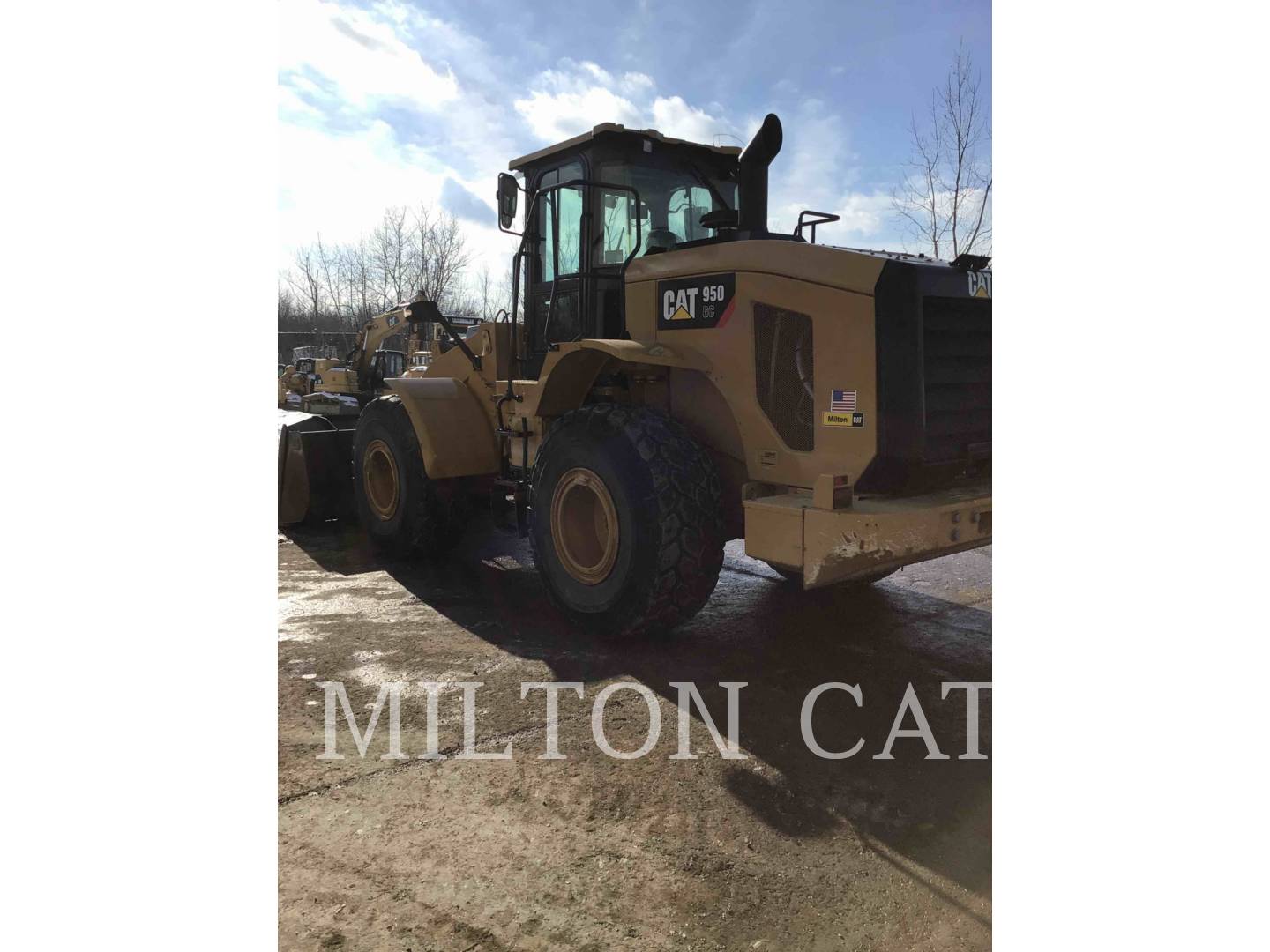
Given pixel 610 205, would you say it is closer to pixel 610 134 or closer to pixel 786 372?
pixel 610 134

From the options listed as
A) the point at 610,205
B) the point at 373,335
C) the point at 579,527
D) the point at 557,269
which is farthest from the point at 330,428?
the point at 579,527

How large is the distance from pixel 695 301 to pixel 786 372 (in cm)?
69

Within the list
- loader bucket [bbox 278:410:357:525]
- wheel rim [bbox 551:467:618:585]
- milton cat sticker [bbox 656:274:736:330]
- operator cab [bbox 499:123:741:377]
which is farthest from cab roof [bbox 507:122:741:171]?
loader bucket [bbox 278:410:357:525]

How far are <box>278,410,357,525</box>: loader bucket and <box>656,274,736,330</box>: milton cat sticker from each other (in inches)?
160

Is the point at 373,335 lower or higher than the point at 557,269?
higher

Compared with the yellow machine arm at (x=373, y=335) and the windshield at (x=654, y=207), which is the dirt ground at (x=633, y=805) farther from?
the yellow machine arm at (x=373, y=335)

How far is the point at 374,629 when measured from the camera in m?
4.80

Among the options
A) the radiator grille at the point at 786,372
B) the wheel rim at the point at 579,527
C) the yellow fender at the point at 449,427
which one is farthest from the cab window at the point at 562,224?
the radiator grille at the point at 786,372

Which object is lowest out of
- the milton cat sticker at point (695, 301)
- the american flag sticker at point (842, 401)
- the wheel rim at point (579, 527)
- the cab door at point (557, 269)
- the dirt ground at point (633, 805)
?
the dirt ground at point (633, 805)

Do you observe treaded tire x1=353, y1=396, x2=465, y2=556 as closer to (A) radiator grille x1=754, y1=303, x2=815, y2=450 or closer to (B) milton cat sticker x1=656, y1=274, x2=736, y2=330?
(B) milton cat sticker x1=656, y1=274, x2=736, y2=330

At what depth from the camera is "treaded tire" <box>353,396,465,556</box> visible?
253 inches

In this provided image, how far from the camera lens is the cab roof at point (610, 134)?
526 cm

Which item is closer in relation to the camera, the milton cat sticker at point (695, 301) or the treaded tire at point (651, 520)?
the treaded tire at point (651, 520)

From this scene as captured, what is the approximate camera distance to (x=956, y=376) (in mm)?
4109
